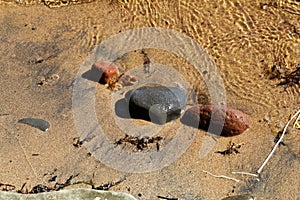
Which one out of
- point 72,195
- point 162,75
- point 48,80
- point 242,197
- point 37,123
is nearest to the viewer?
point 72,195

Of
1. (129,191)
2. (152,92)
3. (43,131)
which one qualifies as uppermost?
(152,92)

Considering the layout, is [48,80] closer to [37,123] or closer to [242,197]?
[37,123]

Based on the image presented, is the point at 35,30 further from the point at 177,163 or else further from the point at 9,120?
the point at 177,163

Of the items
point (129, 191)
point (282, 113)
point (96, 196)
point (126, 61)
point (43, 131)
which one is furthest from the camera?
point (126, 61)

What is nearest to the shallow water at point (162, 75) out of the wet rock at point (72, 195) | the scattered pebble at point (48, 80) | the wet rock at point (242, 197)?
the scattered pebble at point (48, 80)

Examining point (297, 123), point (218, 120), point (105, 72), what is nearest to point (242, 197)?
point (218, 120)

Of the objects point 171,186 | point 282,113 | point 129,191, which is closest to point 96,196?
point 129,191

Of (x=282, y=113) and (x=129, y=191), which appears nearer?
(x=129, y=191)
